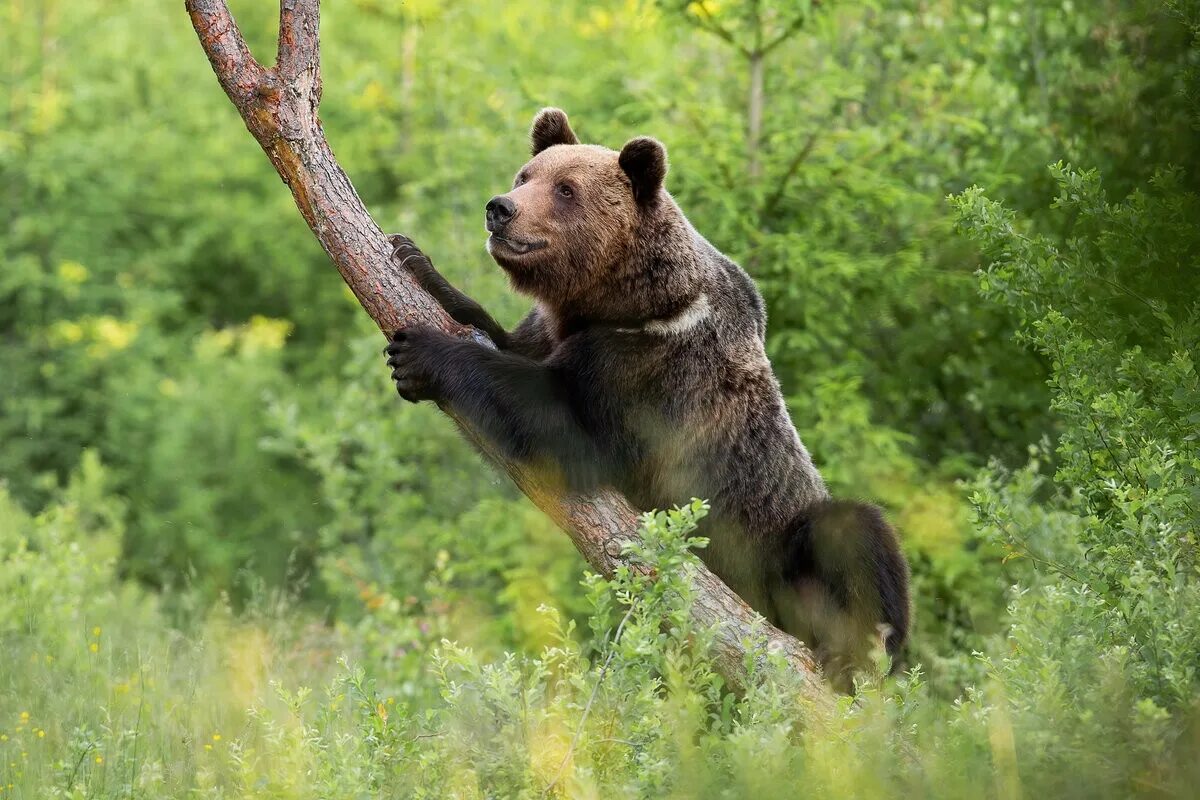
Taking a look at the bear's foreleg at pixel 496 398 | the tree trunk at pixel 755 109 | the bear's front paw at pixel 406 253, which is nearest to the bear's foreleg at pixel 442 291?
the bear's front paw at pixel 406 253

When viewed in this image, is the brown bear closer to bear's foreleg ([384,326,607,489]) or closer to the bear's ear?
bear's foreleg ([384,326,607,489])

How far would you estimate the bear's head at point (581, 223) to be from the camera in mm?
5328

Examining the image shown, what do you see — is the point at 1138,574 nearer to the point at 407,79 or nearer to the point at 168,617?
the point at 168,617

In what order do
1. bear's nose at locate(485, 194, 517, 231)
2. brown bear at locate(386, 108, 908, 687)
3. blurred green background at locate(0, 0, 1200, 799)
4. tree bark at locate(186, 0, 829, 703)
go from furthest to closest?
bear's nose at locate(485, 194, 517, 231)
brown bear at locate(386, 108, 908, 687)
tree bark at locate(186, 0, 829, 703)
blurred green background at locate(0, 0, 1200, 799)

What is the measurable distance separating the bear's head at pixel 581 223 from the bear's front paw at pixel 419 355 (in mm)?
744

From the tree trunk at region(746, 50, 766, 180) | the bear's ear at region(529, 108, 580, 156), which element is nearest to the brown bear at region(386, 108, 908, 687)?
the bear's ear at region(529, 108, 580, 156)

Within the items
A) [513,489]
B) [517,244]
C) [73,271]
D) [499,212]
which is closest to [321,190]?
[499,212]

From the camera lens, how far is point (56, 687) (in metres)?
5.63

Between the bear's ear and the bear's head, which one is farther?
the bear's ear

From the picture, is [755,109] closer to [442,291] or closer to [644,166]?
[644,166]

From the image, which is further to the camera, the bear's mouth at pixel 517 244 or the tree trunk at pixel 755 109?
Answer: the tree trunk at pixel 755 109

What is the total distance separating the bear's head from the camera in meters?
5.33

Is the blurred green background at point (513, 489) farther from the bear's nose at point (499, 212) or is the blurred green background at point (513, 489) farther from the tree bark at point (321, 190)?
the bear's nose at point (499, 212)

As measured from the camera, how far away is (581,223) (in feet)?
17.7
